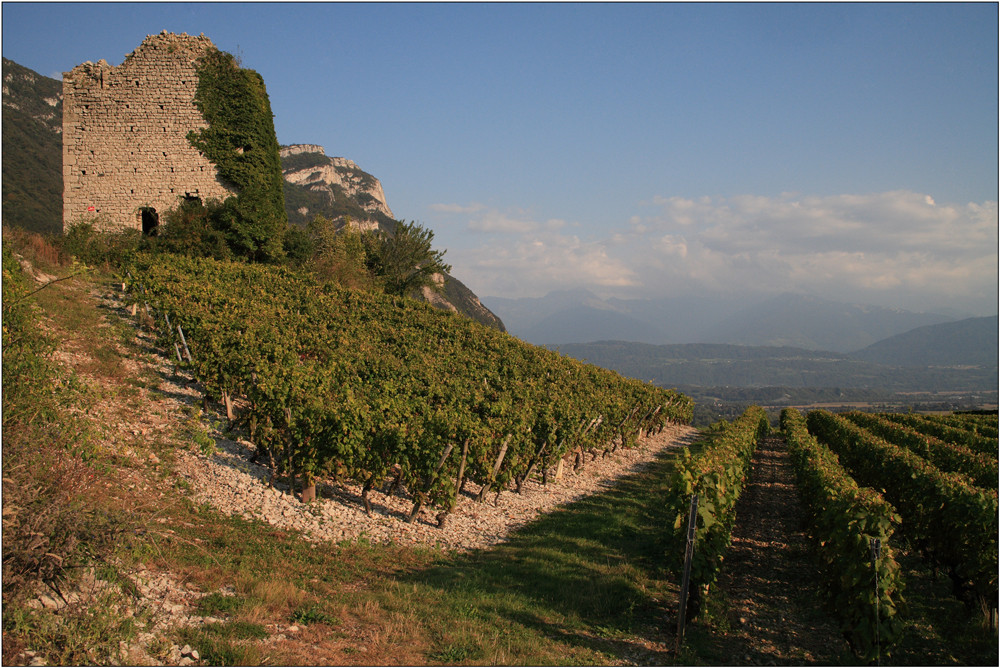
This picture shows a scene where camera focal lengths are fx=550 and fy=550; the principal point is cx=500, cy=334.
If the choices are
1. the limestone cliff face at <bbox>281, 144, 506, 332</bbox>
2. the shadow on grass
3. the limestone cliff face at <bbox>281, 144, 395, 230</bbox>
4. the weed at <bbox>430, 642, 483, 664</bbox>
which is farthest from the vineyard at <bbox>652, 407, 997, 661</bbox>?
A: the limestone cliff face at <bbox>281, 144, 395, 230</bbox>

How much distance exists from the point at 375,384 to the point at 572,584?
7.47 m

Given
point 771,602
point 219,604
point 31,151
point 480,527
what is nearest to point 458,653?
point 219,604

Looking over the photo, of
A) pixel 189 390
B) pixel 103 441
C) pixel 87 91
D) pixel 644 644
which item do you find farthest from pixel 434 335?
pixel 87 91

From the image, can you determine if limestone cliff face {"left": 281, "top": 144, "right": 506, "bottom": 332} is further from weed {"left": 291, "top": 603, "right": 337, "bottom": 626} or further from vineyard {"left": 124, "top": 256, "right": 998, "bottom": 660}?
weed {"left": 291, "top": 603, "right": 337, "bottom": 626}

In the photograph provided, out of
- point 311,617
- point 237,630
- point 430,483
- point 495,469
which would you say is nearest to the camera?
point 237,630

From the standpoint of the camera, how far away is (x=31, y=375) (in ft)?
24.6

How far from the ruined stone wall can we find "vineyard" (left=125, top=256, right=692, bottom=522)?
537 centimetres

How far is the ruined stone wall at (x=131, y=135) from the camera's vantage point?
22375mm

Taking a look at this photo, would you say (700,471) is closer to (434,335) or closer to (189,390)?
(189,390)

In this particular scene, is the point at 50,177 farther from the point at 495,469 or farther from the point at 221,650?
the point at 221,650

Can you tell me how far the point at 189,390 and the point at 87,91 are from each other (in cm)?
1827

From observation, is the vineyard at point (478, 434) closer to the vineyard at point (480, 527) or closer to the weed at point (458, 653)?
the vineyard at point (480, 527)

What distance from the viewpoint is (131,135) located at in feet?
73.8

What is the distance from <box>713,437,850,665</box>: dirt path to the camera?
603 centimetres
